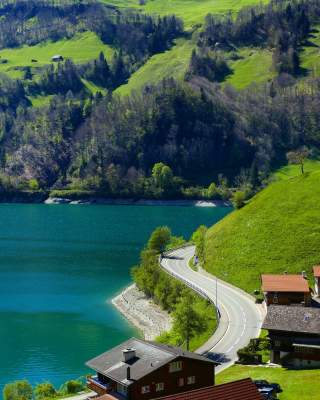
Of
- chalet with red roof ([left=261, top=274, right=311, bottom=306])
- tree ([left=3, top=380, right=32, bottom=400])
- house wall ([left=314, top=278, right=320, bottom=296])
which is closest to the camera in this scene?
tree ([left=3, top=380, right=32, bottom=400])

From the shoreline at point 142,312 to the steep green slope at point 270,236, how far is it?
1476cm

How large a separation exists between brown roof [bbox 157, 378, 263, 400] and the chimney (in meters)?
16.4

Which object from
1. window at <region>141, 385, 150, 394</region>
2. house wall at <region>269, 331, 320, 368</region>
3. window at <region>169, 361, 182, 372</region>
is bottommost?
house wall at <region>269, 331, 320, 368</region>

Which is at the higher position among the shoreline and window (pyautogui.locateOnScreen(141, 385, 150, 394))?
window (pyautogui.locateOnScreen(141, 385, 150, 394))

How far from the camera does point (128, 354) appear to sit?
5722cm

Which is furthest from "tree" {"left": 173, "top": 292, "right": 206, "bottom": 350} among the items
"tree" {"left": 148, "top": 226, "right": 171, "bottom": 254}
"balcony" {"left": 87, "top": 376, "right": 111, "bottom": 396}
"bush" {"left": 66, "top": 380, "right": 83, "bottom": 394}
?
"tree" {"left": 148, "top": 226, "right": 171, "bottom": 254}

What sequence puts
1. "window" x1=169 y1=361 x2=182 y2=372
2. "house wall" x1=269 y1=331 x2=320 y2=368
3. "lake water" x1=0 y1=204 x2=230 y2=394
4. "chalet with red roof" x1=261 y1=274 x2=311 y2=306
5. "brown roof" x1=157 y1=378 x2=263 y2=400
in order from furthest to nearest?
"chalet with red roof" x1=261 y1=274 x2=311 y2=306, "lake water" x1=0 y1=204 x2=230 y2=394, "house wall" x1=269 y1=331 x2=320 y2=368, "window" x1=169 y1=361 x2=182 y2=372, "brown roof" x1=157 y1=378 x2=263 y2=400

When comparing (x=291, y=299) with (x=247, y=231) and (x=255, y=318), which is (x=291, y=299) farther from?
(x=247, y=231)

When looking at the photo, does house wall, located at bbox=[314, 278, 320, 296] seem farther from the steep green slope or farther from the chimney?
the chimney

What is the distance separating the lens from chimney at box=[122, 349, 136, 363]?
57.1m

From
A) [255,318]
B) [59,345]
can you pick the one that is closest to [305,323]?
[255,318]

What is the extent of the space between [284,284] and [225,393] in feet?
189

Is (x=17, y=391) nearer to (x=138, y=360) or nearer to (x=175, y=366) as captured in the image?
(x=138, y=360)

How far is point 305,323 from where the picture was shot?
73438 mm
